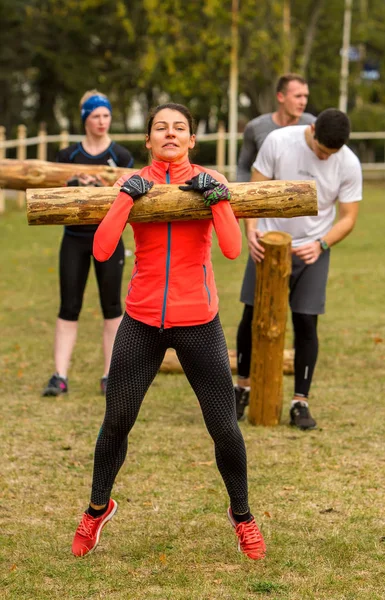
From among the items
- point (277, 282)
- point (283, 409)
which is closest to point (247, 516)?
point (277, 282)

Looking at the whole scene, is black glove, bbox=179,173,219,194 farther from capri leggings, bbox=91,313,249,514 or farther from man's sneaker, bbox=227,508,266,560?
man's sneaker, bbox=227,508,266,560

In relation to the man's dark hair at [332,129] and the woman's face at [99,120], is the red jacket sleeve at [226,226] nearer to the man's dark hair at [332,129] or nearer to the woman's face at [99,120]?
the man's dark hair at [332,129]

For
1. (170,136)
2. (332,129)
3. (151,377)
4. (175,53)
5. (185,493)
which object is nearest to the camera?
(170,136)

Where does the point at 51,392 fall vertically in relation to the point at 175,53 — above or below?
below

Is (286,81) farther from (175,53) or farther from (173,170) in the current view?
(175,53)

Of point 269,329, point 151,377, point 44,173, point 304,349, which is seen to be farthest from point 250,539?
point 44,173

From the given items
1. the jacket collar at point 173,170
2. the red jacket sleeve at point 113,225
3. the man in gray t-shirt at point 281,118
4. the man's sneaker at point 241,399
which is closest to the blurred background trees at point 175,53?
the man in gray t-shirt at point 281,118

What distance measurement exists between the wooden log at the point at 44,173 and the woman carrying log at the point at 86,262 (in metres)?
0.10

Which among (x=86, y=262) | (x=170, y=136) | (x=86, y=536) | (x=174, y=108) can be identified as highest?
(x=174, y=108)

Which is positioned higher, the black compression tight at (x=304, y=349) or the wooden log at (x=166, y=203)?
the wooden log at (x=166, y=203)

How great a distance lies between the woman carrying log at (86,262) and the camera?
809cm

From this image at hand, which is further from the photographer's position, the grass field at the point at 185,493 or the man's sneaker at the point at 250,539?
the man's sneaker at the point at 250,539

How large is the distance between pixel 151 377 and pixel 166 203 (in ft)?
2.71

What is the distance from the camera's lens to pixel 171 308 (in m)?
4.77
